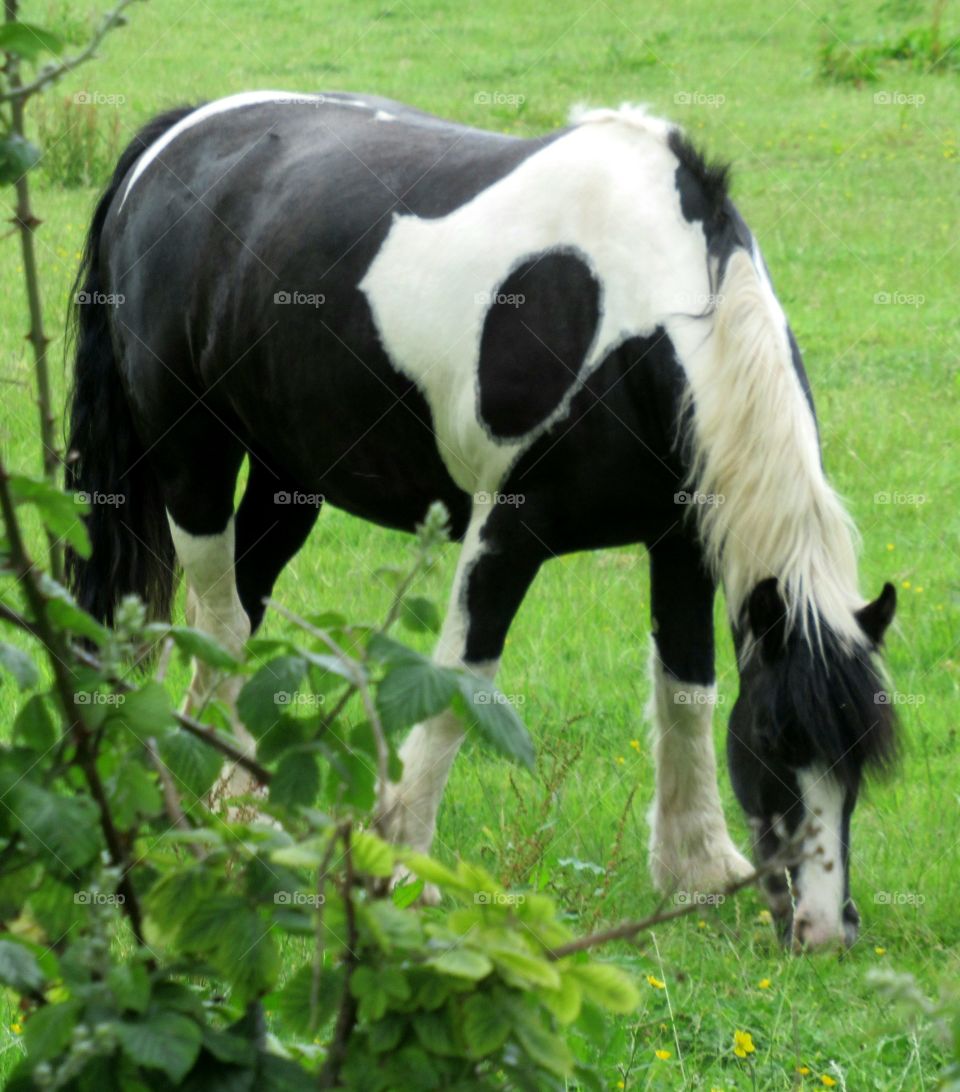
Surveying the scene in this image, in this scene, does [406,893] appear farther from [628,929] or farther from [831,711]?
[831,711]

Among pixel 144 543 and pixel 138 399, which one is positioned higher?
pixel 138 399

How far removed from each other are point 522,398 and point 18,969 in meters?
2.26

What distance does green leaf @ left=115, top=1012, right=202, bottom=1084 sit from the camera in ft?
3.67

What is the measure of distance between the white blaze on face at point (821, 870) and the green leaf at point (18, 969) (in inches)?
80.4

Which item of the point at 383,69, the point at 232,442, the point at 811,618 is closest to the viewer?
the point at 811,618

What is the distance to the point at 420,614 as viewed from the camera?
135 cm

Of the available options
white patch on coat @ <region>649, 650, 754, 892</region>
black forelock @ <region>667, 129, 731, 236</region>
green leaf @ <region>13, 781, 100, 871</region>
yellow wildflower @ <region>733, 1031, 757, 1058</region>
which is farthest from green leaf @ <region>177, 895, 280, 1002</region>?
white patch on coat @ <region>649, 650, 754, 892</region>

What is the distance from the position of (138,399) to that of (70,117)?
718cm

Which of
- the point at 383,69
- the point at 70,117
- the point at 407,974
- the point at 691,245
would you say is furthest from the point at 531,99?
the point at 407,974

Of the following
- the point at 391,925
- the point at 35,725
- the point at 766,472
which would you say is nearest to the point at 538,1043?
the point at 391,925

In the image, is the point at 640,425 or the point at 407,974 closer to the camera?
the point at 407,974

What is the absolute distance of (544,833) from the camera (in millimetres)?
3807

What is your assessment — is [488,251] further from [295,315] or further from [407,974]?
[407,974]

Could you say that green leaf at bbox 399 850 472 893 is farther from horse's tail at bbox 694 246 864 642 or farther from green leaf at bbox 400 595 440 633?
horse's tail at bbox 694 246 864 642
